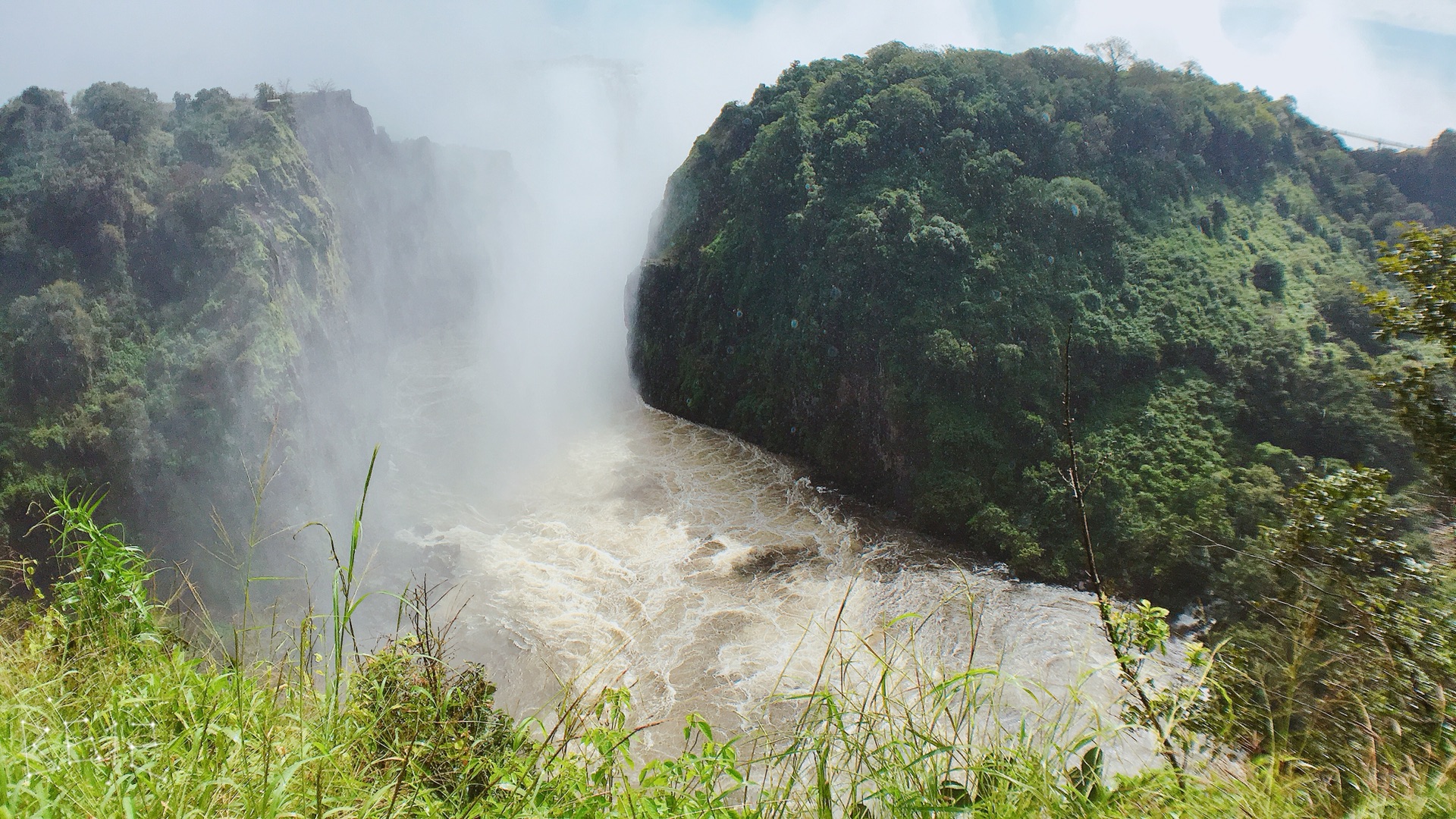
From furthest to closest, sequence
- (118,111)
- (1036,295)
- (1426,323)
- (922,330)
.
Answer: (118,111), (1036,295), (922,330), (1426,323)

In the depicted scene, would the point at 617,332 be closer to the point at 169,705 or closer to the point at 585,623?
the point at 585,623

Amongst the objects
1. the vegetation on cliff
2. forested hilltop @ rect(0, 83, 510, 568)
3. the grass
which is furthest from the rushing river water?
the grass

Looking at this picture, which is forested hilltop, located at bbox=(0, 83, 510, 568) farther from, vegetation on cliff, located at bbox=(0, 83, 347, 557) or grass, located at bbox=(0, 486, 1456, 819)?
grass, located at bbox=(0, 486, 1456, 819)

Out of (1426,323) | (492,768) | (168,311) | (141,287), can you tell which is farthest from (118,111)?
(1426,323)

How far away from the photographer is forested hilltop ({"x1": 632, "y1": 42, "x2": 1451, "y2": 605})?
17391 millimetres

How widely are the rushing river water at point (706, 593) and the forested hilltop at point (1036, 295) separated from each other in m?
2.08

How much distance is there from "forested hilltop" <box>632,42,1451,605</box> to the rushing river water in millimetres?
2077

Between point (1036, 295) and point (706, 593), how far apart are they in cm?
1316

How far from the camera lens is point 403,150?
153 ft

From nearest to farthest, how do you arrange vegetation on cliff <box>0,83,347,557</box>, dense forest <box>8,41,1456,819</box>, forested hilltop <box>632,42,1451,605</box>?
dense forest <box>8,41,1456,819</box> < forested hilltop <box>632,42,1451,605</box> < vegetation on cliff <box>0,83,347,557</box>

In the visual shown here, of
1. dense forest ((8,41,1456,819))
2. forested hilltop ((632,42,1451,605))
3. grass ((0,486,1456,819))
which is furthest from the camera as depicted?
forested hilltop ((632,42,1451,605))

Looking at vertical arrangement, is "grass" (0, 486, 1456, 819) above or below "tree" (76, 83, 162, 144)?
below

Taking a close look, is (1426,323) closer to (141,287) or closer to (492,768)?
(492,768)

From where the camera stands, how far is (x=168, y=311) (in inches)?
797
